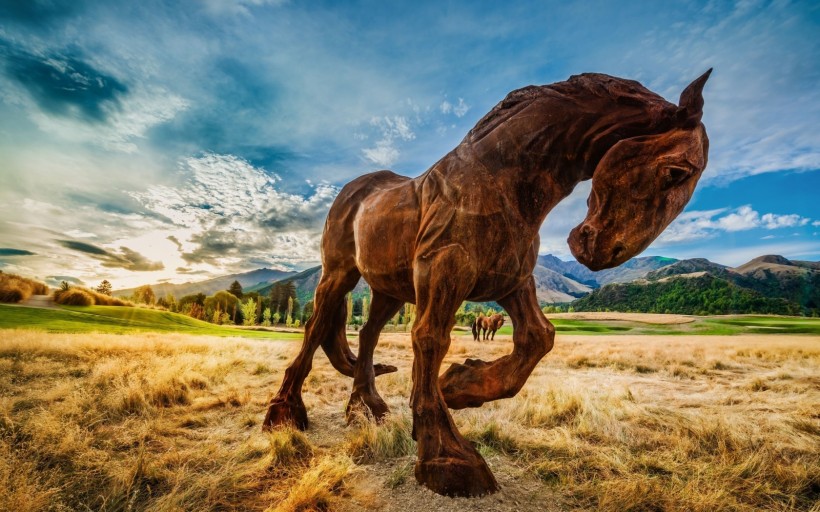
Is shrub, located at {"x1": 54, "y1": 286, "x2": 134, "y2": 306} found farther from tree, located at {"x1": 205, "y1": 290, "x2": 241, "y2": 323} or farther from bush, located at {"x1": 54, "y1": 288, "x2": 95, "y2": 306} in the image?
tree, located at {"x1": 205, "y1": 290, "x2": 241, "y2": 323}

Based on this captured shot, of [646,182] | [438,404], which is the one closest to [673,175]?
[646,182]

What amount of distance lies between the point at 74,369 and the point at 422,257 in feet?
27.1

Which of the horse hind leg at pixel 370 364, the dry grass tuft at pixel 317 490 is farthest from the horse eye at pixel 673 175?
the horse hind leg at pixel 370 364

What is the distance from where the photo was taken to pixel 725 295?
199 ft

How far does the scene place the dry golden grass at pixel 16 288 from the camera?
15.8 meters

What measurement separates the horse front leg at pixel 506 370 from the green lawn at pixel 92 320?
16.0 meters

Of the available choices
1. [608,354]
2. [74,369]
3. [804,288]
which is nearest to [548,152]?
[74,369]

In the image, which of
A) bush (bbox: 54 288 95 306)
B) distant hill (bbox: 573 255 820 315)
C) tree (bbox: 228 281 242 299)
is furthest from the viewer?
tree (bbox: 228 281 242 299)

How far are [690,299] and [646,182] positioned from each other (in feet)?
269

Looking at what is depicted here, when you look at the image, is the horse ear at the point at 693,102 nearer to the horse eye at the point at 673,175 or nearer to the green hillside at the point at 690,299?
the horse eye at the point at 673,175

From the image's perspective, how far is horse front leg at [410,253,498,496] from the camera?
2223 mm

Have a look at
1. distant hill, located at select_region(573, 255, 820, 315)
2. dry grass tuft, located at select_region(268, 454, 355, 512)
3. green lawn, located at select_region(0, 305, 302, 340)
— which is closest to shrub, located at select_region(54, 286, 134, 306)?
green lawn, located at select_region(0, 305, 302, 340)

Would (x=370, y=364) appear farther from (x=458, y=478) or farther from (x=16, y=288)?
(x=16, y=288)

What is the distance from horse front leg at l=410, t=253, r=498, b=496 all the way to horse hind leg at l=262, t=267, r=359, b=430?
5.77 feet
